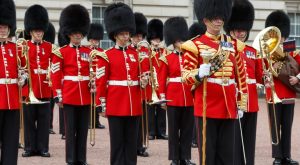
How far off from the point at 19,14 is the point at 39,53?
9.05 metres

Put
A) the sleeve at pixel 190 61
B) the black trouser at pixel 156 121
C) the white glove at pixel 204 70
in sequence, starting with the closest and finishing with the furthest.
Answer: the white glove at pixel 204 70 < the sleeve at pixel 190 61 < the black trouser at pixel 156 121

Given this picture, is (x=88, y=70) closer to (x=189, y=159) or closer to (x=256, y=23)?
(x=189, y=159)

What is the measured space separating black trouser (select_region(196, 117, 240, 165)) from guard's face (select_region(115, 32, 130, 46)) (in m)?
1.49

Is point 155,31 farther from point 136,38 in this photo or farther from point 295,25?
point 295,25

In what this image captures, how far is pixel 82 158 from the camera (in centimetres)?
817

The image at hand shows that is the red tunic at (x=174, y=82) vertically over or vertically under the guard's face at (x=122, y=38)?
under

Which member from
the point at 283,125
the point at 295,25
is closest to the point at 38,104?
the point at 283,125

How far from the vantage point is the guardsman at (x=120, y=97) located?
23.3 feet

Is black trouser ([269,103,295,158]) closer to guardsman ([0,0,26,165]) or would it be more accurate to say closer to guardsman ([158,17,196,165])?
guardsman ([158,17,196,165])

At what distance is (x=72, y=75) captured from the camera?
8.27 m

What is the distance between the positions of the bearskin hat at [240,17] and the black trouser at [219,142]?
1633mm

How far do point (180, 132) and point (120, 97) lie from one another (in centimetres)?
150

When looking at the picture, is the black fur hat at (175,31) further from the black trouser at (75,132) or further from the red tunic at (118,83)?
the red tunic at (118,83)

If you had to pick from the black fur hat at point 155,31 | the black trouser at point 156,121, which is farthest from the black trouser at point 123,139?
the black fur hat at point 155,31
